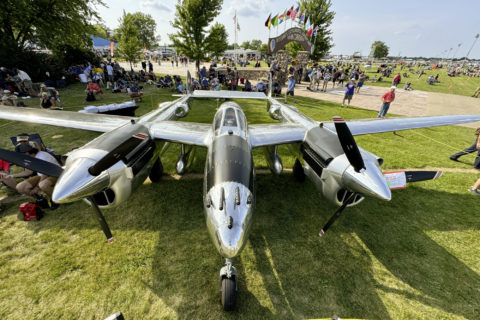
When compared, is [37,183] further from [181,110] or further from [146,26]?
[146,26]

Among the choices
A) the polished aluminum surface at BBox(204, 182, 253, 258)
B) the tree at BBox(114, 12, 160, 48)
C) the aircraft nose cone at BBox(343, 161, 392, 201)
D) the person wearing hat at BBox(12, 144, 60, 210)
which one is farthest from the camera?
the tree at BBox(114, 12, 160, 48)

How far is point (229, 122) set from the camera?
6004mm

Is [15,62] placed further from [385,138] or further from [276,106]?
[385,138]

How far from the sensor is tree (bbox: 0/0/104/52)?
60.0ft

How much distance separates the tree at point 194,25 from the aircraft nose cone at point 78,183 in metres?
25.4

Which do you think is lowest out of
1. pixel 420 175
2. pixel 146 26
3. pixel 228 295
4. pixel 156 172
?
pixel 228 295

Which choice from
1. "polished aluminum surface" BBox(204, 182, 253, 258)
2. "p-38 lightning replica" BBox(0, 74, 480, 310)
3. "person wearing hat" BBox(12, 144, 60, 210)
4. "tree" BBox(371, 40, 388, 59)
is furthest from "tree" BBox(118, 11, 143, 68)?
"tree" BBox(371, 40, 388, 59)

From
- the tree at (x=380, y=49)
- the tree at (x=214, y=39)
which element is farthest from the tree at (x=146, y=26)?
the tree at (x=380, y=49)

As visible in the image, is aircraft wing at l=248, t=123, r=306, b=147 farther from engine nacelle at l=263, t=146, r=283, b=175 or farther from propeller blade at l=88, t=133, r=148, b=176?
propeller blade at l=88, t=133, r=148, b=176

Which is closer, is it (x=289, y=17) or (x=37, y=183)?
(x=37, y=183)

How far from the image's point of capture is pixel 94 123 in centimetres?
695

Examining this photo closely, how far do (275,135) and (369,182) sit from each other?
10.4 ft

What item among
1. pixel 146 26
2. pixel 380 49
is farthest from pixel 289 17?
pixel 380 49

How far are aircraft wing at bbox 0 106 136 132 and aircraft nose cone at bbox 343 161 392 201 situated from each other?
23.7 feet
